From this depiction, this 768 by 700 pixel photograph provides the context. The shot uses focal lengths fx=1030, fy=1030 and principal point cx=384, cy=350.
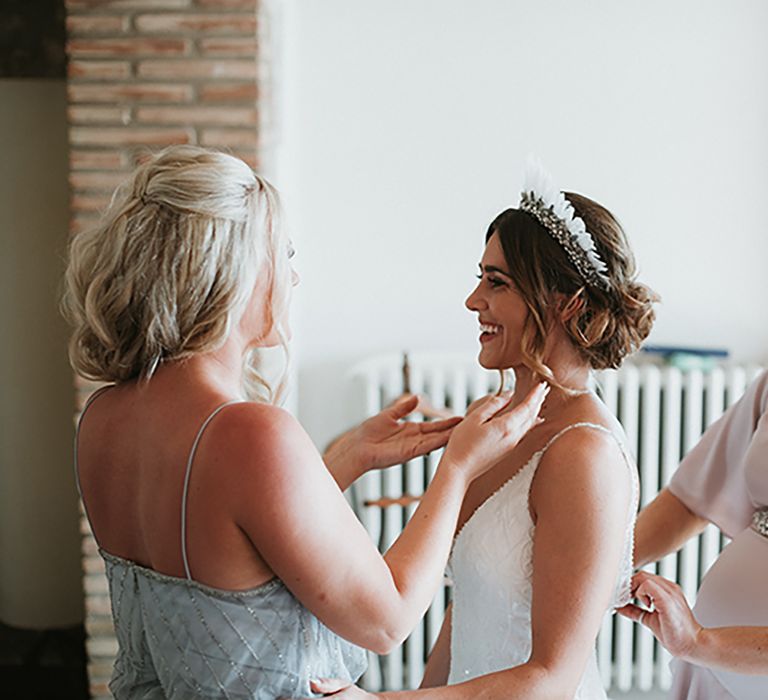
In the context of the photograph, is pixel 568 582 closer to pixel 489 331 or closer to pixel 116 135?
pixel 489 331

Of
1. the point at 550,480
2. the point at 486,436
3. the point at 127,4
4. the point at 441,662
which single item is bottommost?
the point at 441,662

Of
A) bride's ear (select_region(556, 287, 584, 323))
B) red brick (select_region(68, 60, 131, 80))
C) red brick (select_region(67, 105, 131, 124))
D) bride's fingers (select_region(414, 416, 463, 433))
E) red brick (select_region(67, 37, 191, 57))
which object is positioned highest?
red brick (select_region(67, 37, 191, 57))

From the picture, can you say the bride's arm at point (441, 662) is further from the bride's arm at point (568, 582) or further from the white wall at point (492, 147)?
the white wall at point (492, 147)

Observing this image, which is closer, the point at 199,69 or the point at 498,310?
the point at 498,310

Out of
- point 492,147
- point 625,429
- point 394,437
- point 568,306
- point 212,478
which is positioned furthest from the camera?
point 492,147

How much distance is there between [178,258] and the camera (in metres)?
1.31

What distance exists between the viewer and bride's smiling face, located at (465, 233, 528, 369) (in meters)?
1.75

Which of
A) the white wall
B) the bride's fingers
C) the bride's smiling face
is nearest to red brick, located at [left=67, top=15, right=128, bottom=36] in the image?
the white wall

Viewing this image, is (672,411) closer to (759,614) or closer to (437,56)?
(437,56)

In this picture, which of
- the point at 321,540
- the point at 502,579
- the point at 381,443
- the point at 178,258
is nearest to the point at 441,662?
the point at 502,579

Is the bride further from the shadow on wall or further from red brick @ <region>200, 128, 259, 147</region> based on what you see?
the shadow on wall

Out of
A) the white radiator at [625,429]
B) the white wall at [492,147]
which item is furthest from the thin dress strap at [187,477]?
the white wall at [492,147]

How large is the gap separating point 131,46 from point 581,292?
1.77m

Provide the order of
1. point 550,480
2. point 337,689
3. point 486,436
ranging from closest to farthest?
point 337,689
point 486,436
point 550,480
